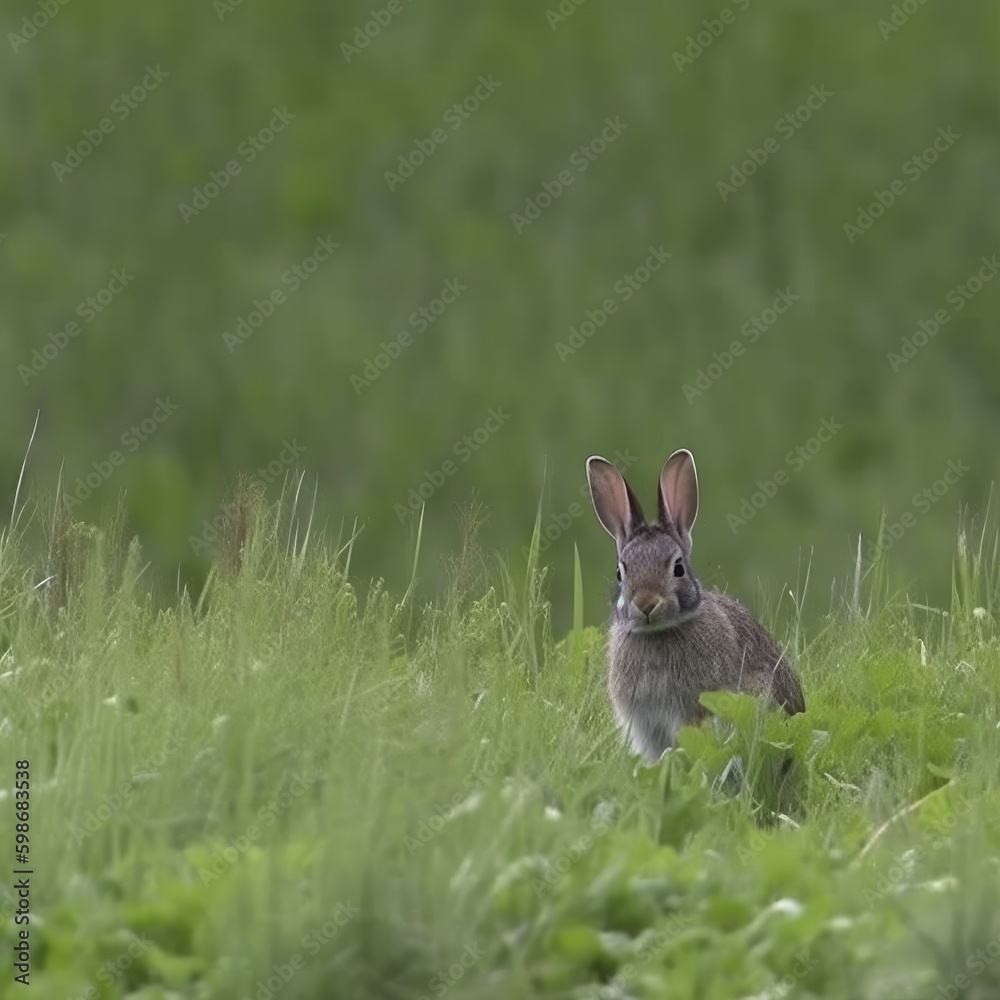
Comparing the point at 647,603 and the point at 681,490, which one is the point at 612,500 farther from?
the point at 647,603

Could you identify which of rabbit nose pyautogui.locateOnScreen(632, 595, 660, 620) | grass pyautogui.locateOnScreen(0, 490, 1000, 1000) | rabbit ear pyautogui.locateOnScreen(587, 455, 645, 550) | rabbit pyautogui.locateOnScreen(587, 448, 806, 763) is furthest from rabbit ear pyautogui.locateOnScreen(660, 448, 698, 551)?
grass pyautogui.locateOnScreen(0, 490, 1000, 1000)

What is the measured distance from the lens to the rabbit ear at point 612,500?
8680 millimetres

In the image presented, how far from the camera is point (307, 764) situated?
18.7ft

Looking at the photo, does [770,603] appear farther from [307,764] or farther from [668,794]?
[307,764]

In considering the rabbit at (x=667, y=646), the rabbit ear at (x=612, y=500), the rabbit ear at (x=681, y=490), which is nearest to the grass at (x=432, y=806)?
the rabbit at (x=667, y=646)

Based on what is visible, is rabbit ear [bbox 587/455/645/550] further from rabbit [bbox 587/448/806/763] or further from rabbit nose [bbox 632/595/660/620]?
rabbit nose [bbox 632/595/660/620]

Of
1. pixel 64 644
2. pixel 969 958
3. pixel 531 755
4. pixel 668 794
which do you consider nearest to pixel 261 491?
pixel 64 644

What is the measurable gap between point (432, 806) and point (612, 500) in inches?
141

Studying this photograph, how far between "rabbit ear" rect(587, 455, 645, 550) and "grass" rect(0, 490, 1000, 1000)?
46cm

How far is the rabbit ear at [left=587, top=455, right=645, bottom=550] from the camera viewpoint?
8680 mm

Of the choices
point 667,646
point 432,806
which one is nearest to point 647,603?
point 667,646

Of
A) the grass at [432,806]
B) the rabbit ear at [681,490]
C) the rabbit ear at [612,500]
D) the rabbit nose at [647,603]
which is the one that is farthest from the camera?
the rabbit ear at [681,490]

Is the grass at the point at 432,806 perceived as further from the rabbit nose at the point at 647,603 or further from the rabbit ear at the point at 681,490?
the rabbit ear at the point at 681,490

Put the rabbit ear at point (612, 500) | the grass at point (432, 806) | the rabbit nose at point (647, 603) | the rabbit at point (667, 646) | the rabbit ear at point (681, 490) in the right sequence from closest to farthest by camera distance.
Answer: the grass at point (432, 806) < the rabbit nose at point (647, 603) < the rabbit at point (667, 646) < the rabbit ear at point (612, 500) < the rabbit ear at point (681, 490)
